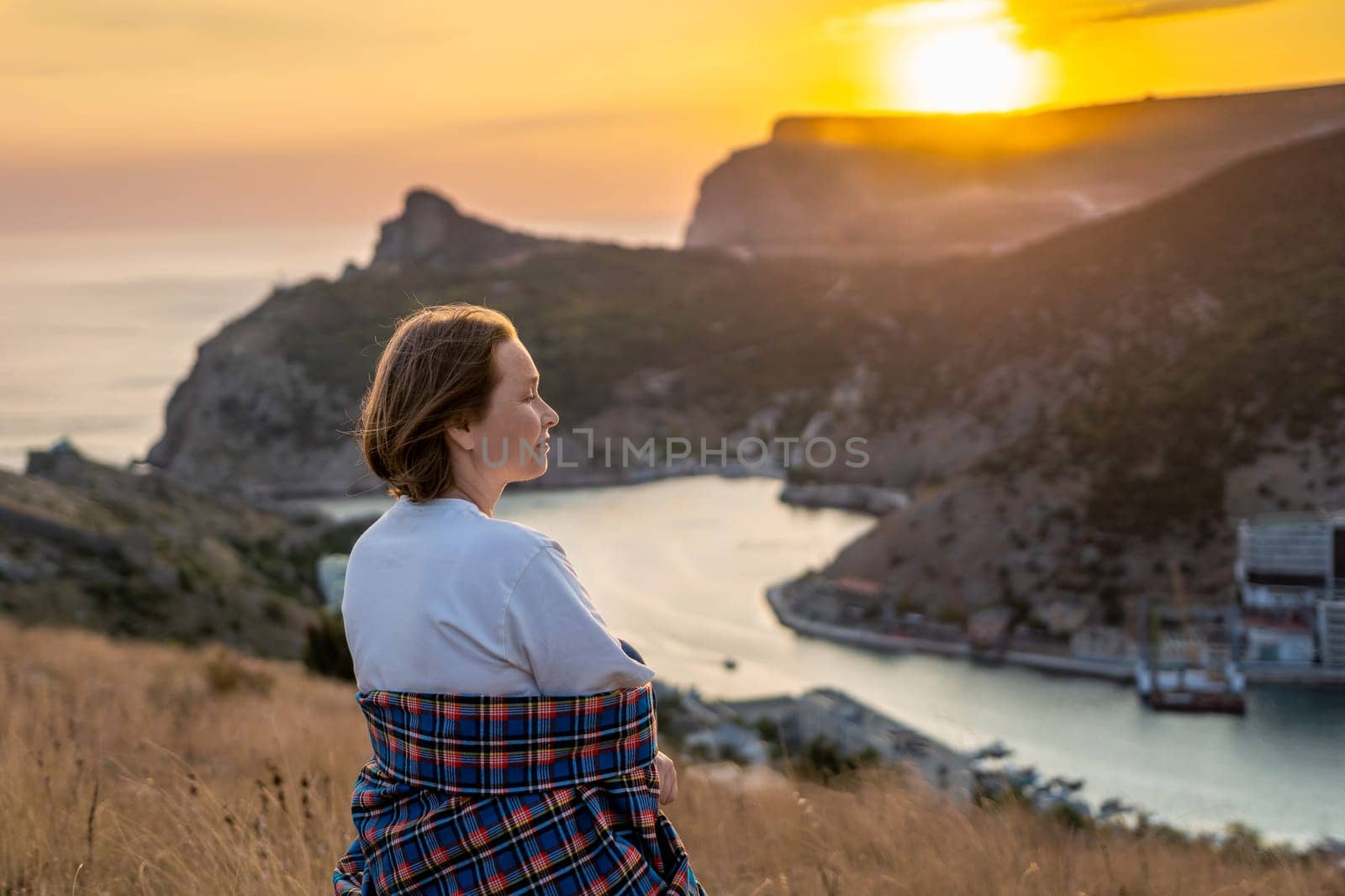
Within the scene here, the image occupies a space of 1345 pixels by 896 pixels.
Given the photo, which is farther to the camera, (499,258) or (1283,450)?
(499,258)

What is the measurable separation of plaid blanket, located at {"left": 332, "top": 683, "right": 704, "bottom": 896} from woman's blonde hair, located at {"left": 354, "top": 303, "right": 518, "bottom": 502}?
24cm

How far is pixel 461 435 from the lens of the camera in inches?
49.4

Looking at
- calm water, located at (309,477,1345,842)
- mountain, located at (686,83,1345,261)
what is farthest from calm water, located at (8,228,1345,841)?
mountain, located at (686,83,1345,261)

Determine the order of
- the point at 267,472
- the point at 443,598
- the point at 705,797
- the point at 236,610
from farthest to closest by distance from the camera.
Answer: the point at 267,472
the point at 236,610
the point at 705,797
the point at 443,598

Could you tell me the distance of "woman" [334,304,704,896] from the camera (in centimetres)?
113

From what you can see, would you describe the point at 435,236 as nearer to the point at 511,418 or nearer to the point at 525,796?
the point at 511,418

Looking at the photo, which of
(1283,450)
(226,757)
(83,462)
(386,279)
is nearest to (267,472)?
(386,279)

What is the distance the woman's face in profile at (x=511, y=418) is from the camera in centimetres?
127

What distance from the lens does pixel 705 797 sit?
360 centimetres

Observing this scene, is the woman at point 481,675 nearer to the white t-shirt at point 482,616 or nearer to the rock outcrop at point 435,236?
the white t-shirt at point 482,616

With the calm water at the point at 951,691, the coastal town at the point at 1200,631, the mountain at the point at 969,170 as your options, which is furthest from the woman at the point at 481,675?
the mountain at the point at 969,170

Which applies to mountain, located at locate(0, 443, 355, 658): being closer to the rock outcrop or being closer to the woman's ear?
the woman's ear

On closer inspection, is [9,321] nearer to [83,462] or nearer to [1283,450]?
[83,462]

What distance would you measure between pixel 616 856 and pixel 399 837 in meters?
0.23
